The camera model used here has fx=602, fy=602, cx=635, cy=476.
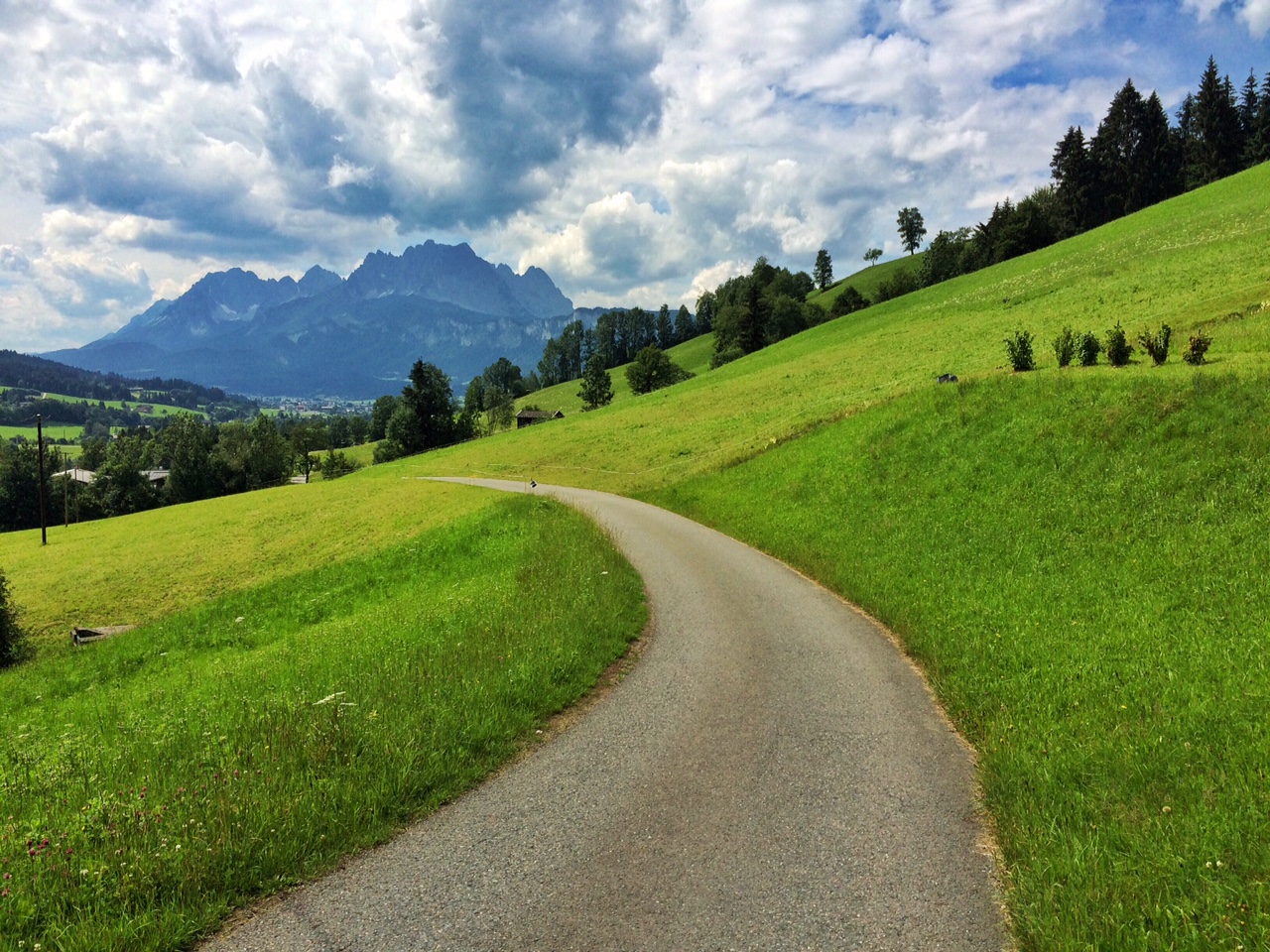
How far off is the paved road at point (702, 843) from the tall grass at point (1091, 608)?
0.74 meters

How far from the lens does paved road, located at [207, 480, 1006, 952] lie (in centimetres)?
462

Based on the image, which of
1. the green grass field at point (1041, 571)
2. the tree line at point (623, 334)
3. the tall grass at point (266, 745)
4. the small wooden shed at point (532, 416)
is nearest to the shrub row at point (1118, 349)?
the green grass field at point (1041, 571)

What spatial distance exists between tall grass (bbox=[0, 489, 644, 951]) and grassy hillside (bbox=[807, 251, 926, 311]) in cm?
13842

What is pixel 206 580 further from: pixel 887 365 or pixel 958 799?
pixel 887 365

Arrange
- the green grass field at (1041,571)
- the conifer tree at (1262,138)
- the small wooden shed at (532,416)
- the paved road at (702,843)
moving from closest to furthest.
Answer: the paved road at (702,843), the green grass field at (1041,571), the conifer tree at (1262,138), the small wooden shed at (532,416)

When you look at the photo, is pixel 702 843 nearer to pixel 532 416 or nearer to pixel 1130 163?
pixel 532 416

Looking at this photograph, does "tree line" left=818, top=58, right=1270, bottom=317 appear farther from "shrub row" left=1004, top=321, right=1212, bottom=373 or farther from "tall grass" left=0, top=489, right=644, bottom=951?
"tall grass" left=0, top=489, right=644, bottom=951

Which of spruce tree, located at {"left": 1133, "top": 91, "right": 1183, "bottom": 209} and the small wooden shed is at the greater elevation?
spruce tree, located at {"left": 1133, "top": 91, "right": 1183, "bottom": 209}

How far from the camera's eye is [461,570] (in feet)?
64.0

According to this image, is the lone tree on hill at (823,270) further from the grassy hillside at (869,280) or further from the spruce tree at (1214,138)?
the spruce tree at (1214,138)

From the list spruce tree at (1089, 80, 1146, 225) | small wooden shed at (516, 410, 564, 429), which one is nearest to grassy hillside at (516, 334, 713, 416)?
small wooden shed at (516, 410, 564, 429)

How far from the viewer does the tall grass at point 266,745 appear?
478cm

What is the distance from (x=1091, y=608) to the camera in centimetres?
1017

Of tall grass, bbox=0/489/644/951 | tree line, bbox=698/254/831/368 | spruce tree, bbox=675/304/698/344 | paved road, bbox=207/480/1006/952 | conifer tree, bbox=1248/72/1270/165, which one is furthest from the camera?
spruce tree, bbox=675/304/698/344
